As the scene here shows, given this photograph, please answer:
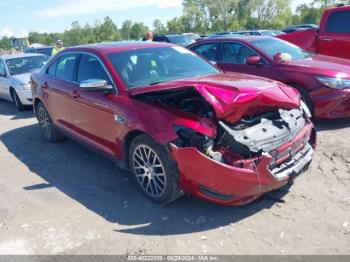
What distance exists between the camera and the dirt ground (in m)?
3.24

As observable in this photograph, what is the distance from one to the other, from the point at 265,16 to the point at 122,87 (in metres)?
69.1

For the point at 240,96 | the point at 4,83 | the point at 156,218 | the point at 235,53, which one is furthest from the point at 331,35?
the point at 4,83

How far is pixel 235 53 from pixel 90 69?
356 cm

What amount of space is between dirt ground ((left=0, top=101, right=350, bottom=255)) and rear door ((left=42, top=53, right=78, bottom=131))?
941mm

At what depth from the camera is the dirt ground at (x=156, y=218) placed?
3.24 metres

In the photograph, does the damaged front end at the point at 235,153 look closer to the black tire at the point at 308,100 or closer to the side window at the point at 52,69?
the black tire at the point at 308,100

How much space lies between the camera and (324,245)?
10.2 feet

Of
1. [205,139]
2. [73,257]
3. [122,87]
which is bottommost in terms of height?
[73,257]

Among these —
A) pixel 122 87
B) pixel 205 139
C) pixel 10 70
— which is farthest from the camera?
pixel 10 70

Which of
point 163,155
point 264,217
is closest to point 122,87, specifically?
point 163,155

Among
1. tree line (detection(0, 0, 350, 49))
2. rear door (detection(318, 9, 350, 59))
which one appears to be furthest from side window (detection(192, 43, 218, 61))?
tree line (detection(0, 0, 350, 49))

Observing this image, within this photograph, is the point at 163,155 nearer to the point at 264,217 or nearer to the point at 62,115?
the point at 264,217

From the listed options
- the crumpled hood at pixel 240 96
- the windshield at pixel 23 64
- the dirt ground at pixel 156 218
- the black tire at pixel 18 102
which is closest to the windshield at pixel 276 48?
the dirt ground at pixel 156 218

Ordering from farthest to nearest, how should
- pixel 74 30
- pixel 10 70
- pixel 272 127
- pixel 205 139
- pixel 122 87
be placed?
pixel 74 30
pixel 10 70
pixel 122 87
pixel 272 127
pixel 205 139
